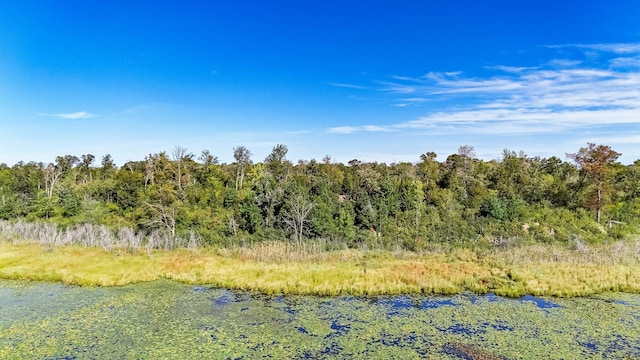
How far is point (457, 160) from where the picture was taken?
48.3 m

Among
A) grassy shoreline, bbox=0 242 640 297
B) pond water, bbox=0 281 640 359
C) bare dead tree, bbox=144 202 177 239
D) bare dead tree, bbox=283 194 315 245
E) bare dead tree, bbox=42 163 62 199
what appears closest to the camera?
pond water, bbox=0 281 640 359

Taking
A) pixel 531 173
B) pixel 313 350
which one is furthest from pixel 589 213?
pixel 313 350

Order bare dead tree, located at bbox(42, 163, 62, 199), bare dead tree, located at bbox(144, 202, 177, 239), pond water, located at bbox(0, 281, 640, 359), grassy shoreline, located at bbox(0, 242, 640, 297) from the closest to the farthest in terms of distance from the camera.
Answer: pond water, located at bbox(0, 281, 640, 359) → grassy shoreline, located at bbox(0, 242, 640, 297) → bare dead tree, located at bbox(144, 202, 177, 239) → bare dead tree, located at bbox(42, 163, 62, 199)

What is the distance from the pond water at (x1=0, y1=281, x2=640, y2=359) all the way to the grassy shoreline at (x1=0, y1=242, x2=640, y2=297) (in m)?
0.95

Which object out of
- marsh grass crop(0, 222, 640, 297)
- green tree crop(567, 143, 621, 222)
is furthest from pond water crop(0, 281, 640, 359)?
green tree crop(567, 143, 621, 222)

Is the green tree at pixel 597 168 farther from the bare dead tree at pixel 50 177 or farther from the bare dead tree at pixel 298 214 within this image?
the bare dead tree at pixel 50 177

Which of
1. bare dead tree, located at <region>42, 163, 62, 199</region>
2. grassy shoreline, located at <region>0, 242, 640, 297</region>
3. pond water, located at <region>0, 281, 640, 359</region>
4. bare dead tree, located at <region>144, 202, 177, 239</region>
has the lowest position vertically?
pond water, located at <region>0, 281, 640, 359</region>

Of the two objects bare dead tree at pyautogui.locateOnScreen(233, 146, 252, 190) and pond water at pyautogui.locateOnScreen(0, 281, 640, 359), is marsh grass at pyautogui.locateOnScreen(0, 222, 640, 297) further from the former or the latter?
bare dead tree at pyautogui.locateOnScreen(233, 146, 252, 190)

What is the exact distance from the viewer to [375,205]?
35.8 metres

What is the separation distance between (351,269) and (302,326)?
8.13 meters

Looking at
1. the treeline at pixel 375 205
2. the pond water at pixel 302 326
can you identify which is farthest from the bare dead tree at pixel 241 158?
the pond water at pixel 302 326

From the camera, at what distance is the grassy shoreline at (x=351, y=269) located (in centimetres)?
1975

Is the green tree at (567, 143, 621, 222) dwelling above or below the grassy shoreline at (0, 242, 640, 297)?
above

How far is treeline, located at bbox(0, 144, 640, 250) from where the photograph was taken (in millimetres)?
32406
